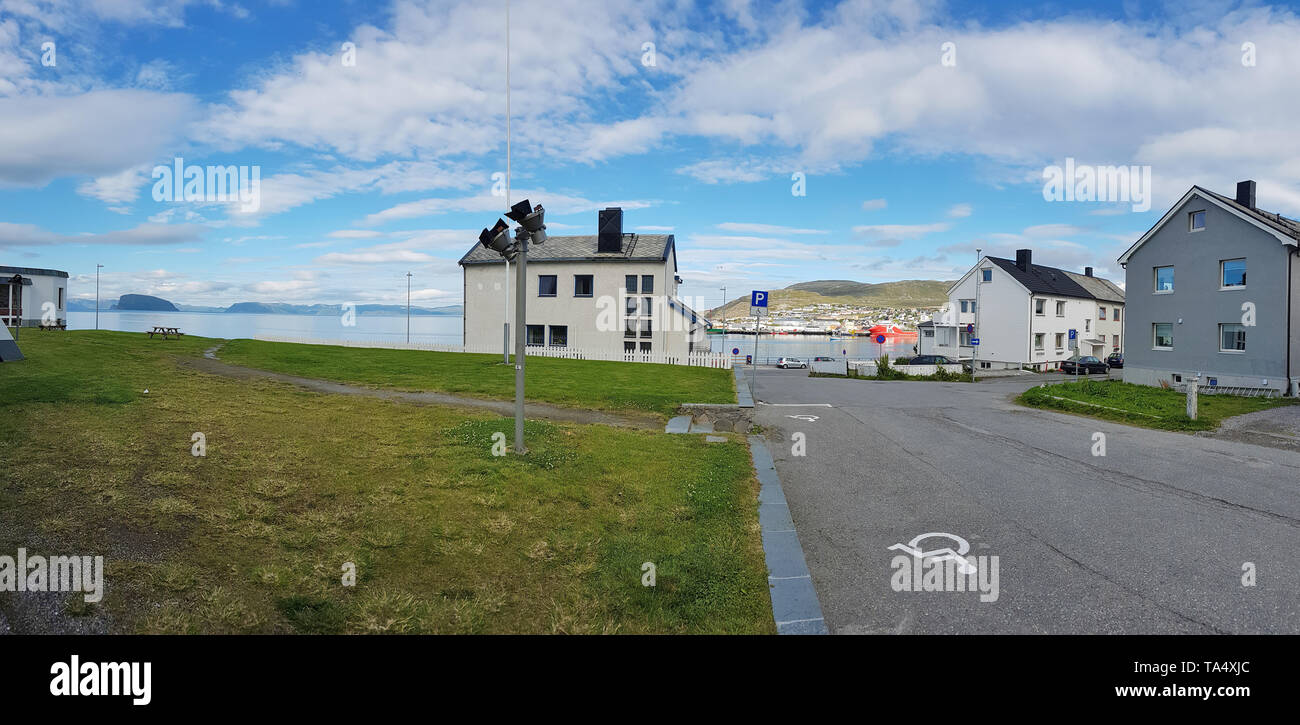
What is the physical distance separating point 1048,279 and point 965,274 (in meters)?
7.69

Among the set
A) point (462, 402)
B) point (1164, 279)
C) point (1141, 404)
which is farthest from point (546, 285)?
point (1164, 279)

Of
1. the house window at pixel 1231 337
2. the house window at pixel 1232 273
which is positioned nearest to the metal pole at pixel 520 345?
the house window at pixel 1231 337

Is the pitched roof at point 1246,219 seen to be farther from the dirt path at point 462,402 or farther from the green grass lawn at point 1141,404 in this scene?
the dirt path at point 462,402

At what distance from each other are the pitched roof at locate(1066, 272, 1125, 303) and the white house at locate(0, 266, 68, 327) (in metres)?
85.0

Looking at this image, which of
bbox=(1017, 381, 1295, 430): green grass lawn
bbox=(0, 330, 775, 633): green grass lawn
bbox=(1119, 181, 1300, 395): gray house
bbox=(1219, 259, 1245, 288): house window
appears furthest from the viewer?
bbox=(1219, 259, 1245, 288): house window

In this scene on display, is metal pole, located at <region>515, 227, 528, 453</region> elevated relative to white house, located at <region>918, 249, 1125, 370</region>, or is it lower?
lower

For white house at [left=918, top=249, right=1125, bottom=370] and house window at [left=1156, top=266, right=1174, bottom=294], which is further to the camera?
white house at [left=918, top=249, right=1125, bottom=370]

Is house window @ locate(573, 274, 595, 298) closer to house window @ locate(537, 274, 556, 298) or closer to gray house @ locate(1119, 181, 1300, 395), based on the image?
house window @ locate(537, 274, 556, 298)

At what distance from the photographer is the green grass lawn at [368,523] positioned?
4.32 meters

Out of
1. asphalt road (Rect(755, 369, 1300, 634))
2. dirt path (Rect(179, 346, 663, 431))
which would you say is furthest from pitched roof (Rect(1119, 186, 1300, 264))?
dirt path (Rect(179, 346, 663, 431))

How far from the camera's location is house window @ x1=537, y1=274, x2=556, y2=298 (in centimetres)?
4378

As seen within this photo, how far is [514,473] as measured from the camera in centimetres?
816
